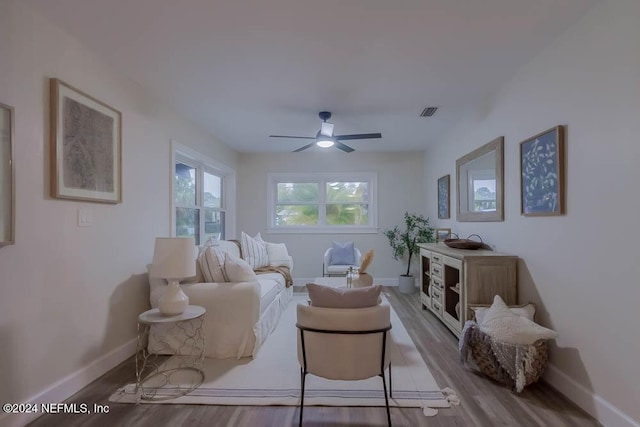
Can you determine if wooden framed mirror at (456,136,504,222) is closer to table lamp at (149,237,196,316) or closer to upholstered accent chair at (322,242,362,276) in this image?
upholstered accent chair at (322,242,362,276)

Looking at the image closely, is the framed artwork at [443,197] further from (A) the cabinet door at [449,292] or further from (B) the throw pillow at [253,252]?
(B) the throw pillow at [253,252]

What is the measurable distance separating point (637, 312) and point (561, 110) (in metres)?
1.36

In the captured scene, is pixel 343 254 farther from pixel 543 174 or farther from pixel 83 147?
pixel 83 147

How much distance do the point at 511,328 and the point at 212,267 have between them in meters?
2.45

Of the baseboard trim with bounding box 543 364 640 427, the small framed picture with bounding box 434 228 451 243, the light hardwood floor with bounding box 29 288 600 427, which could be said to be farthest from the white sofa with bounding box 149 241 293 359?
the small framed picture with bounding box 434 228 451 243

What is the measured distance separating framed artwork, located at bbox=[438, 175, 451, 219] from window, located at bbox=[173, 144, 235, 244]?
343cm

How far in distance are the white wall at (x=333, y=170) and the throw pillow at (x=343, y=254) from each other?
20.9 inches

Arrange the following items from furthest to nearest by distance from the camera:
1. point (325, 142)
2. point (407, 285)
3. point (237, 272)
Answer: point (407, 285) → point (325, 142) → point (237, 272)

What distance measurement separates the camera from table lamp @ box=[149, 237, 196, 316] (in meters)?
2.38

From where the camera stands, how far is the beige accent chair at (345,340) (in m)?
1.82

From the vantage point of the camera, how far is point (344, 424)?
193 centimetres

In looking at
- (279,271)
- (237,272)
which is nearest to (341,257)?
(279,271)

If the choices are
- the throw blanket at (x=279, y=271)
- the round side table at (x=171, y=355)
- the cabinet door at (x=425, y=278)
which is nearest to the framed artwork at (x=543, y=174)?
the cabinet door at (x=425, y=278)

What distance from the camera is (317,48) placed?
8.00ft
